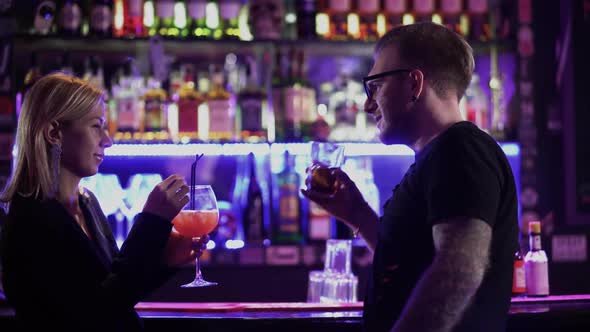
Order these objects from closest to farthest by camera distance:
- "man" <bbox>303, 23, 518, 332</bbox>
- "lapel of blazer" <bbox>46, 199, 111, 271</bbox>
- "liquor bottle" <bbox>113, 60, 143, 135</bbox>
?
"man" <bbox>303, 23, 518, 332</bbox>
"lapel of blazer" <bbox>46, 199, 111, 271</bbox>
"liquor bottle" <bbox>113, 60, 143, 135</bbox>

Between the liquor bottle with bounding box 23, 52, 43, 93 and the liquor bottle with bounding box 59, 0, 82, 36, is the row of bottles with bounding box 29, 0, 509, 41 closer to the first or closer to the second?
the liquor bottle with bounding box 59, 0, 82, 36

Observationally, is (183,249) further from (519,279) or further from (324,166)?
(519,279)

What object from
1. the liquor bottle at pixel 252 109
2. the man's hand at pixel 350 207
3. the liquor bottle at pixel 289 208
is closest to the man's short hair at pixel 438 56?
the man's hand at pixel 350 207

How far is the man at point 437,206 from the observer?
1.29 metres

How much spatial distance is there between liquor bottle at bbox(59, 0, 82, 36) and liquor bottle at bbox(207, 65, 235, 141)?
75 centimetres

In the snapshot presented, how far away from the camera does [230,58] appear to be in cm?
388

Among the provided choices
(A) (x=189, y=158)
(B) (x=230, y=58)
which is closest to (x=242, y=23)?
(B) (x=230, y=58)

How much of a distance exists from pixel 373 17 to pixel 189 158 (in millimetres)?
1308

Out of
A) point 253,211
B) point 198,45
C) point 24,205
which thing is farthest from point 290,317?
point 198,45

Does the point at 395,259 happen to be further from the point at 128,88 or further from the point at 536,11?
the point at 536,11

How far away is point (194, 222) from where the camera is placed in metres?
1.99

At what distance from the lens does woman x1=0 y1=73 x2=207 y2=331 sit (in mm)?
1560

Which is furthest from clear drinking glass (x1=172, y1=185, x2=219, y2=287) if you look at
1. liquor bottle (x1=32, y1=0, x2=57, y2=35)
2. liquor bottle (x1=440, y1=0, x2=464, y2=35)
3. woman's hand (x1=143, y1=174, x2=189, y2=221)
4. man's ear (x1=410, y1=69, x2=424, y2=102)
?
liquor bottle (x1=440, y1=0, x2=464, y2=35)

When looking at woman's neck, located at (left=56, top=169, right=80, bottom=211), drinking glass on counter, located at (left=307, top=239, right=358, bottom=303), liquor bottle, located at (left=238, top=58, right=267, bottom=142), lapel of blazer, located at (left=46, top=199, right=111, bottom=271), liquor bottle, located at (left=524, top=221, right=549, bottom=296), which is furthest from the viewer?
liquor bottle, located at (left=238, top=58, right=267, bottom=142)
